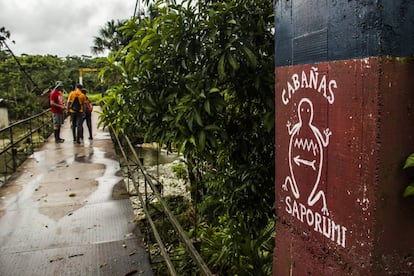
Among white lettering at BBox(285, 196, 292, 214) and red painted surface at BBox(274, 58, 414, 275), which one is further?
white lettering at BBox(285, 196, 292, 214)

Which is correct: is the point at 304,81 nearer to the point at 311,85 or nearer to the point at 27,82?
the point at 311,85

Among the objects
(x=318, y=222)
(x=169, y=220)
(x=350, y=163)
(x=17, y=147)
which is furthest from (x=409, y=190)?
(x=17, y=147)

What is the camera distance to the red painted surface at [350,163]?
3.79 ft

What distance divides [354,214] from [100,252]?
3.12 m

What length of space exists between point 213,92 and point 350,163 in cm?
118

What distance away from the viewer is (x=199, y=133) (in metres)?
2.35

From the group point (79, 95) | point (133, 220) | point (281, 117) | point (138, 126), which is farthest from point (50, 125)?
point (281, 117)

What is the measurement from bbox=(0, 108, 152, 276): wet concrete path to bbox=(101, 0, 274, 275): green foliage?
4.26 feet

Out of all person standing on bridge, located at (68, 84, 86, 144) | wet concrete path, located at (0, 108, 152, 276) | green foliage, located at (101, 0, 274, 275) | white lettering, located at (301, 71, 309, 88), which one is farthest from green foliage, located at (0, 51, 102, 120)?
white lettering, located at (301, 71, 309, 88)

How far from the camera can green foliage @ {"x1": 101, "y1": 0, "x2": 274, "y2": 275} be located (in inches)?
91.4

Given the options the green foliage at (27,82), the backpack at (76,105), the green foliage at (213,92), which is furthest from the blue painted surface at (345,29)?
the green foliage at (27,82)

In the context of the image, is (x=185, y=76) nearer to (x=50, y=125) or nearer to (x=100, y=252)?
(x=100, y=252)

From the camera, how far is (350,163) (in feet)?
4.09

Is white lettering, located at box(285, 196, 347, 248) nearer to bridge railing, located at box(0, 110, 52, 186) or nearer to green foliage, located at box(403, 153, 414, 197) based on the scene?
green foliage, located at box(403, 153, 414, 197)
